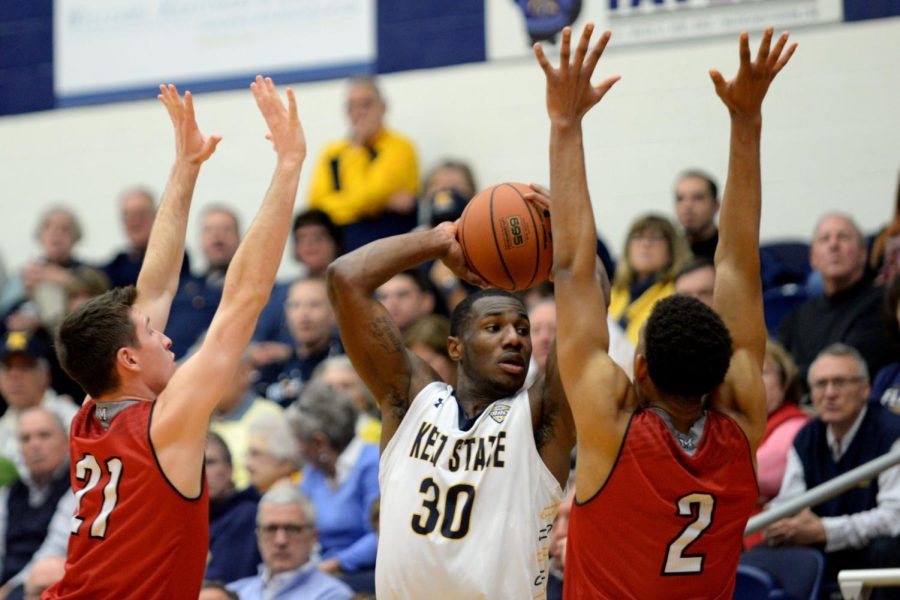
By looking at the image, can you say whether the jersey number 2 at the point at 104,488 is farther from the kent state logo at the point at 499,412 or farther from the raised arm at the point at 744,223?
the raised arm at the point at 744,223

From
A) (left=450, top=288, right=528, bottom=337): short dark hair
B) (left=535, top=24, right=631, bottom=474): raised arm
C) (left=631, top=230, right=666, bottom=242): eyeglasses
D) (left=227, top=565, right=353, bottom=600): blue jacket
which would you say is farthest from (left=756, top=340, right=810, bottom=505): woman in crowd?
(left=535, top=24, right=631, bottom=474): raised arm

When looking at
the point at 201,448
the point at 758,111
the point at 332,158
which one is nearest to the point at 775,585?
the point at 758,111

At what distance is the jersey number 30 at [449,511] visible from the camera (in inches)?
196

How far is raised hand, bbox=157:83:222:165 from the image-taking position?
560cm

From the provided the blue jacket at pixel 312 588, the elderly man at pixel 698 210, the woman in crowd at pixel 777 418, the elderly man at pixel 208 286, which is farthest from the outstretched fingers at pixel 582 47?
the elderly man at pixel 208 286

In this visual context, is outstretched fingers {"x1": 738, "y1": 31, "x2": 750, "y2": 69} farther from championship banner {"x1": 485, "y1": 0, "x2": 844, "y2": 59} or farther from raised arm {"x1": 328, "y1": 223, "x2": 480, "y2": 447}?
championship banner {"x1": 485, "y1": 0, "x2": 844, "y2": 59}

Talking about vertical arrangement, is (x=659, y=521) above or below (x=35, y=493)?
above

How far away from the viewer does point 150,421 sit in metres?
4.81

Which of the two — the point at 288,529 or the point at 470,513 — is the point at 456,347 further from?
the point at 288,529

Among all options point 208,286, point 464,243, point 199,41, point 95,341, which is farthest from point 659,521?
point 199,41

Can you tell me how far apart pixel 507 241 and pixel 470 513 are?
1.02 metres

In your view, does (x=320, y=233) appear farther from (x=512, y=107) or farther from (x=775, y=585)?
(x=775, y=585)

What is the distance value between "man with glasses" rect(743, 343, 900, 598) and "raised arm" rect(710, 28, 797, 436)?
7.30 ft

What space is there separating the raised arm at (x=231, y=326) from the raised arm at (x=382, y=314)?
40 cm
